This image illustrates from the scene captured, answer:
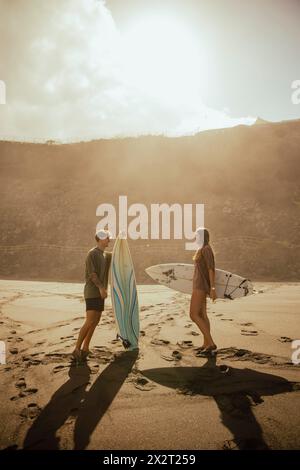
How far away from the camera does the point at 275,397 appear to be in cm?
287

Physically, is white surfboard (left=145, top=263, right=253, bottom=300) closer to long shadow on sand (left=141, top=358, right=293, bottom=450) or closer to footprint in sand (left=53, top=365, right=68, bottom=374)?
long shadow on sand (left=141, top=358, right=293, bottom=450)

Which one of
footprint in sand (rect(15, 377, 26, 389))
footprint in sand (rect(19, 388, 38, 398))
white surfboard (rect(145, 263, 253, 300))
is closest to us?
footprint in sand (rect(19, 388, 38, 398))

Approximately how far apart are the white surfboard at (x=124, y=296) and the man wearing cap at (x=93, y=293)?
458mm

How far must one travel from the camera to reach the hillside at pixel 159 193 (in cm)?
2056

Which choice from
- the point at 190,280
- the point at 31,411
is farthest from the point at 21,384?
the point at 190,280

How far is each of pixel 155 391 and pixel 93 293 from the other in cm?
150

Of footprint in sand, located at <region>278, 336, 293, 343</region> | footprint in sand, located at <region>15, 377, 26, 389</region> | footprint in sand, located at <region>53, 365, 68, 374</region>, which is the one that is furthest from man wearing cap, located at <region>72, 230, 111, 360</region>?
footprint in sand, located at <region>278, 336, 293, 343</region>

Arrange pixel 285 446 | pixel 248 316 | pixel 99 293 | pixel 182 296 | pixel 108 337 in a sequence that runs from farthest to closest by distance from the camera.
Result: pixel 182 296 → pixel 248 316 → pixel 108 337 → pixel 99 293 → pixel 285 446

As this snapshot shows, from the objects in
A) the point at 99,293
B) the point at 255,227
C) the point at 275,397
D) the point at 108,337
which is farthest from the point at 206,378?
the point at 255,227

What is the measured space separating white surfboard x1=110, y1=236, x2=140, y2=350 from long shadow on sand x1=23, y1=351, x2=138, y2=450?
634mm

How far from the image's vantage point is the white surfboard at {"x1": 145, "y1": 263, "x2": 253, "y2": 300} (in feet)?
17.4

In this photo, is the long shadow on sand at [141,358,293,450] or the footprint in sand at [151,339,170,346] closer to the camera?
the long shadow on sand at [141,358,293,450]

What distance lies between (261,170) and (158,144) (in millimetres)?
10044

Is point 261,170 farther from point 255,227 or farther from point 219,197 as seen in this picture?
point 255,227
